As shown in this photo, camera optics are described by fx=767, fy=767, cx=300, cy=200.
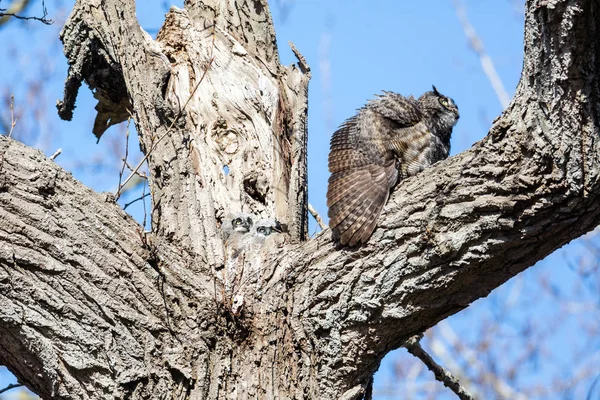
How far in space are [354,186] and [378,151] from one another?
0.47m

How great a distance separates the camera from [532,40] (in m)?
2.48

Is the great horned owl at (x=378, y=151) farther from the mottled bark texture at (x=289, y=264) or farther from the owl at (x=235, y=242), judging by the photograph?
the owl at (x=235, y=242)

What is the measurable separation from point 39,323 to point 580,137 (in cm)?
203

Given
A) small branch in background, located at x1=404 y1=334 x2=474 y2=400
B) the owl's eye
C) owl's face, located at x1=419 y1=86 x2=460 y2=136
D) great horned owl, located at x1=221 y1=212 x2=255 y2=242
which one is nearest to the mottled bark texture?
great horned owl, located at x1=221 y1=212 x2=255 y2=242

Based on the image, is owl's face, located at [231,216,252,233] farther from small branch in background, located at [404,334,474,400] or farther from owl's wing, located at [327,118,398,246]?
small branch in background, located at [404,334,474,400]

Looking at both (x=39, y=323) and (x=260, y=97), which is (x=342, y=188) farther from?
(x=39, y=323)

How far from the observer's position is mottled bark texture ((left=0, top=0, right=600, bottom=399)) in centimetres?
255

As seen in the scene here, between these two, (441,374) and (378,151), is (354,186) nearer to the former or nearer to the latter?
(378,151)

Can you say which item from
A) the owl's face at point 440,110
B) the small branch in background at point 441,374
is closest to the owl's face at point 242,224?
the small branch in background at point 441,374

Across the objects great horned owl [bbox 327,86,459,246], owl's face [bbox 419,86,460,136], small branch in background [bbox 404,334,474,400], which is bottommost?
small branch in background [bbox 404,334,474,400]

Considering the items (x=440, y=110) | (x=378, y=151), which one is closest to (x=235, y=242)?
(x=378, y=151)

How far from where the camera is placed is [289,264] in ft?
10.6

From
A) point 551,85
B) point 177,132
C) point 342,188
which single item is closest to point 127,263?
point 177,132

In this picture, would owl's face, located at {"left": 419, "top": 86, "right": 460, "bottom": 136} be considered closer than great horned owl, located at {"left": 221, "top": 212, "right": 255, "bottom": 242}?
No
